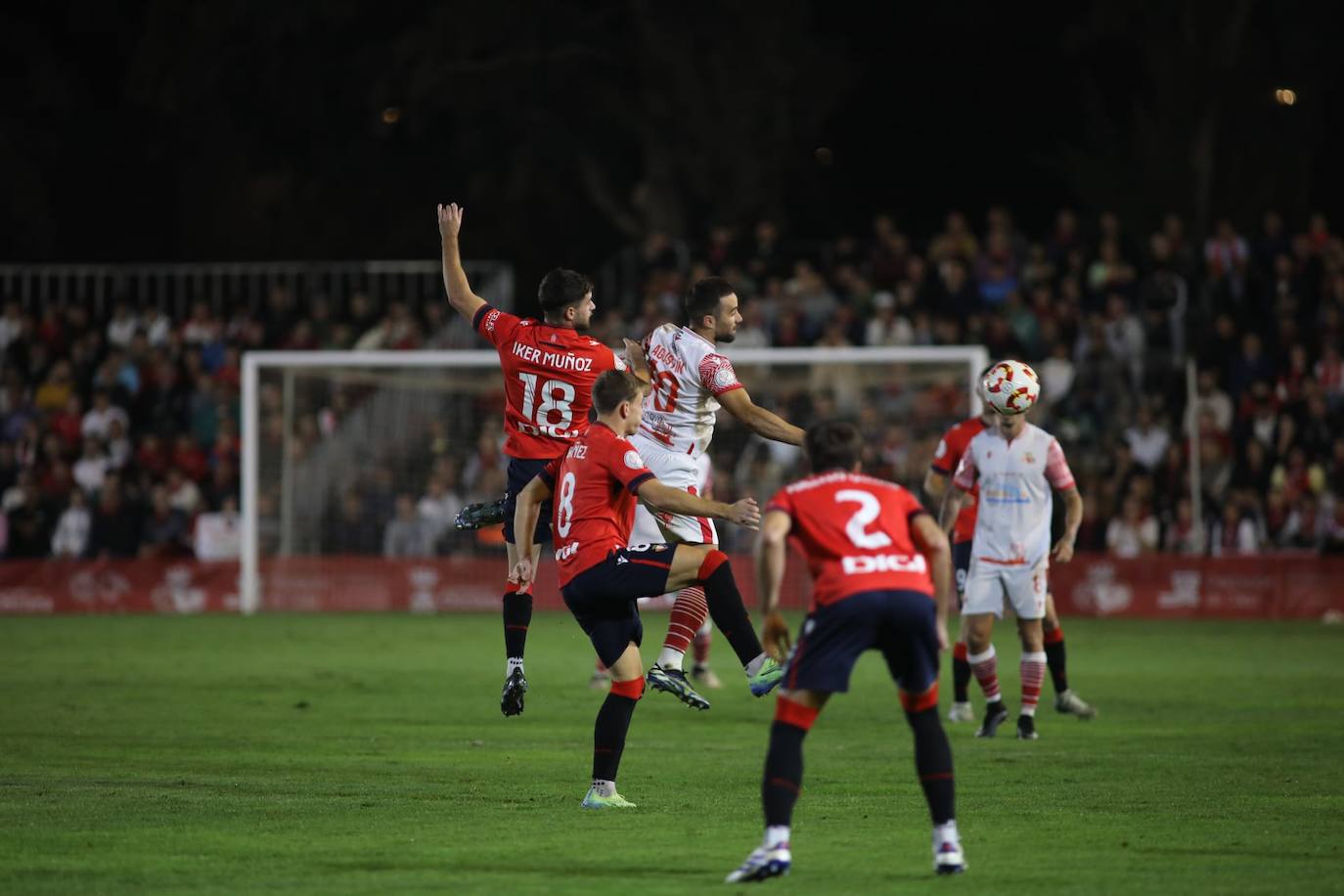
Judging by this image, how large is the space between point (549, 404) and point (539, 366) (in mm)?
263

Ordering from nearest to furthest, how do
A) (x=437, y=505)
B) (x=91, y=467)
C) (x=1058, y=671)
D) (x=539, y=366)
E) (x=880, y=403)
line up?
(x=539, y=366), (x=1058, y=671), (x=880, y=403), (x=437, y=505), (x=91, y=467)

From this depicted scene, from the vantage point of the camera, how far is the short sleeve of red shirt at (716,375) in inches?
465

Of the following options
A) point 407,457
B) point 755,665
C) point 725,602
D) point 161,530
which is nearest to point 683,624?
point 725,602

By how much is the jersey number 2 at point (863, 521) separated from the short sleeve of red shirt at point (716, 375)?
3.65 m

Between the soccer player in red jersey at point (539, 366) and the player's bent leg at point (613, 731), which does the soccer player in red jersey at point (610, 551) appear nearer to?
the player's bent leg at point (613, 731)

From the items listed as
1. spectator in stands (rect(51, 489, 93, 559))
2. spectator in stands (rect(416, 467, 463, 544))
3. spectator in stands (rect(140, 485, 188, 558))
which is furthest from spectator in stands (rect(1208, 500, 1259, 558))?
spectator in stands (rect(51, 489, 93, 559))

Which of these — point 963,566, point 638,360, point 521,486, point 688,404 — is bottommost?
point 963,566

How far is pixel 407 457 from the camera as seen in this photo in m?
28.3

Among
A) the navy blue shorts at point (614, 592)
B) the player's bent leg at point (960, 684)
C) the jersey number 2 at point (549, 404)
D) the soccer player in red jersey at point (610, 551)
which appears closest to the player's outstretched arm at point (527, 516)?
the soccer player in red jersey at point (610, 551)

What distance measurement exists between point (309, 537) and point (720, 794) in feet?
59.0

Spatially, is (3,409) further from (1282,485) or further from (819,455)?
(819,455)

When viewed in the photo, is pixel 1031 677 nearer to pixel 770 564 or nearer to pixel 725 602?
pixel 725 602

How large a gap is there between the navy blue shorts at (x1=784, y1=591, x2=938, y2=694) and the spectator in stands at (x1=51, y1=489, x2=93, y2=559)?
21.8 metres

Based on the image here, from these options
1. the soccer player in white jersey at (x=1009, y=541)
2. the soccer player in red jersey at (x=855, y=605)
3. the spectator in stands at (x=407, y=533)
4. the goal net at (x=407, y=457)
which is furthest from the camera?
the spectator in stands at (x=407, y=533)
